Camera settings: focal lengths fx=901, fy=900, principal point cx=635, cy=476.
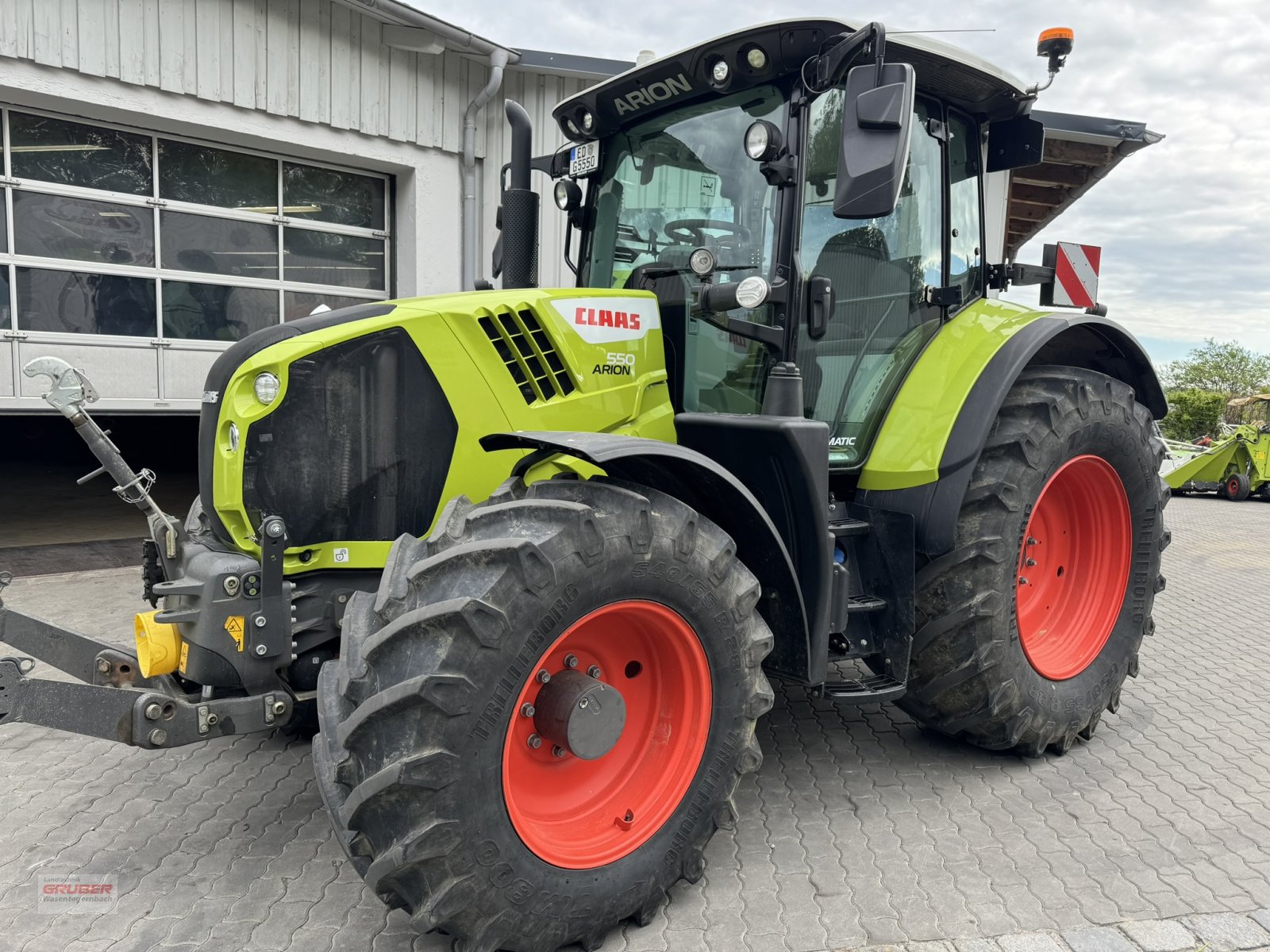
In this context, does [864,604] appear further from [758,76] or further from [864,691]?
[758,76]

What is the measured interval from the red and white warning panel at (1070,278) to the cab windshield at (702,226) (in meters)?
1.92

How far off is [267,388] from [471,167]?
6.42 metres

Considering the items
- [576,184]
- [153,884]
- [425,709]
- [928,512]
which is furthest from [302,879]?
[576,184]

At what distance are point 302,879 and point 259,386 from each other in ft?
4.74

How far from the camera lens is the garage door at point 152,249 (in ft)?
22.5

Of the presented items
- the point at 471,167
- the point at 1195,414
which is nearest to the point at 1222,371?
the point at 1195,414

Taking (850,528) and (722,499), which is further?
(850,528)

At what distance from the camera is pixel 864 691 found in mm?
3109

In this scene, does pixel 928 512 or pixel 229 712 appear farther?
pixel 928 512

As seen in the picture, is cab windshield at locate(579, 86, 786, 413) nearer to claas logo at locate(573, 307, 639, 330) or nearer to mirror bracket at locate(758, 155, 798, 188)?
mirror bracket at locate(758, 155, 798, 188)

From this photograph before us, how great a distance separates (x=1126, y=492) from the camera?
3.89 metres

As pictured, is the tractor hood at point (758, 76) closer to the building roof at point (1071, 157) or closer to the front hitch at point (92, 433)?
the front hitch at point (92, 433)

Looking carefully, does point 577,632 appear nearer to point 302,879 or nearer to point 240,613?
point 240,613

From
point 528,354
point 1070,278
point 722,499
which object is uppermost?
point 1070,278
